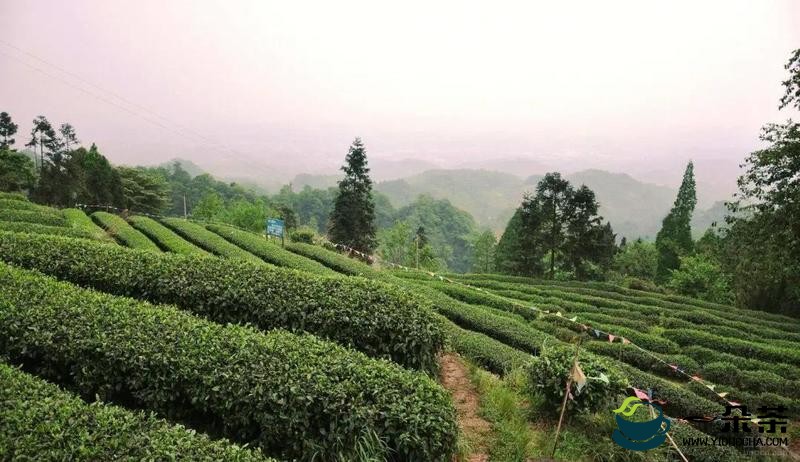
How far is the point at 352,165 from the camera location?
32.8m

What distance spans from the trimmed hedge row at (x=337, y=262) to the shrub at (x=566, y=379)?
1034 cm

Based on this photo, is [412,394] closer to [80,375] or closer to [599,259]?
[80,375]

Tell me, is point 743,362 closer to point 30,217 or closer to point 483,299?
point 483,299

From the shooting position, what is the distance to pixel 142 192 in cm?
4641

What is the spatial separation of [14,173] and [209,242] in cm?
2706

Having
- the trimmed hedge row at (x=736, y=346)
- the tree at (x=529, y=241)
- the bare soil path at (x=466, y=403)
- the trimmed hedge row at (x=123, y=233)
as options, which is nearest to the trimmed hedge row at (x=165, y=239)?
the trimmed hedge row at (x=123, y=233)

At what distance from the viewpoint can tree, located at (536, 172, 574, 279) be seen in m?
29.1

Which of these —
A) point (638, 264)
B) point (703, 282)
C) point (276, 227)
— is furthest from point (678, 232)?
point (276, 227)

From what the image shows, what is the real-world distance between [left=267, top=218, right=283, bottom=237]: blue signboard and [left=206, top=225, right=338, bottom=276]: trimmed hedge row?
0.77 m

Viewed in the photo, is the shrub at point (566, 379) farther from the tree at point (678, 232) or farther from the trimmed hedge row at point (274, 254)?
the tree at point (678, 232)

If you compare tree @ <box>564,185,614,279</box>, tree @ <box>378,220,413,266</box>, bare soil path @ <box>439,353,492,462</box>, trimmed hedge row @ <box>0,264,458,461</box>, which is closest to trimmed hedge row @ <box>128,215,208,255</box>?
trimmed hedge row @ <box>0,264,458,461</box>

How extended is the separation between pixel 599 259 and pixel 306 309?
2703cm

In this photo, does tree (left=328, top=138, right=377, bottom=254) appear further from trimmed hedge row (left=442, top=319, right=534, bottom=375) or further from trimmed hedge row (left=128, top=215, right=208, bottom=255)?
trimmed hedge row (left=442, top=319, right=534, bottom=375)

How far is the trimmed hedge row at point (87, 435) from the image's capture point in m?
3.83
